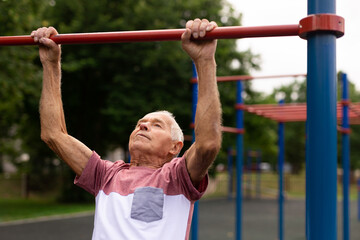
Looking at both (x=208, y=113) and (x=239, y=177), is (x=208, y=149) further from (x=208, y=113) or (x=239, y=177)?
(x=239, y=177)

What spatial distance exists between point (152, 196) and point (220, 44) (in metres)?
12.7

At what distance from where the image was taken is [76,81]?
14258mm

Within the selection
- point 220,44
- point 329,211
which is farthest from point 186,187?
point 220,44

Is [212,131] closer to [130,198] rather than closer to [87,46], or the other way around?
[130,198]

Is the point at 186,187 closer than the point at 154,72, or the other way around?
the point at 186,187

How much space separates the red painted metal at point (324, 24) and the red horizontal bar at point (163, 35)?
7 cm

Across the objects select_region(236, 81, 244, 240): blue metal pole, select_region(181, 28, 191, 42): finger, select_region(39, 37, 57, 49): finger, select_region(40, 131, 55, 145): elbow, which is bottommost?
select_region(236, 81, 244, 240): blue metal pole

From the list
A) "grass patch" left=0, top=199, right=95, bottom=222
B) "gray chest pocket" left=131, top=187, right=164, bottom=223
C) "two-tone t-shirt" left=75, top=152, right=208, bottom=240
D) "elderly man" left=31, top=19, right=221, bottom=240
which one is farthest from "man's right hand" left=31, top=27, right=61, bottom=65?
"grass patch" left=0, top=199, right=95, bottom=222

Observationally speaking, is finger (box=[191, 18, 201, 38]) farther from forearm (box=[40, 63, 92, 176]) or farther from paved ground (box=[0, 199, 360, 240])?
paved ground (box=[0, 199, 360, 240])

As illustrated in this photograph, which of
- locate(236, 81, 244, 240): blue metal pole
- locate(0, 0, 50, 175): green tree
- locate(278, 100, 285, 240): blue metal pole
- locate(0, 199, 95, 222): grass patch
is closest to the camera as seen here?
locate(236, 81, 244, 240): blue metal pole

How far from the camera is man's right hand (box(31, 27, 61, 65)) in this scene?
2084 millimetres

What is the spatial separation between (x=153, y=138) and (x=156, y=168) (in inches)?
5.1

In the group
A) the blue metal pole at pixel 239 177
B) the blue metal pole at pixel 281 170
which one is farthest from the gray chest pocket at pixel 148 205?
the blue metal pole at pixel 281 170

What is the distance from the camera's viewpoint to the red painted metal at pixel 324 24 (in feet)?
5.14
